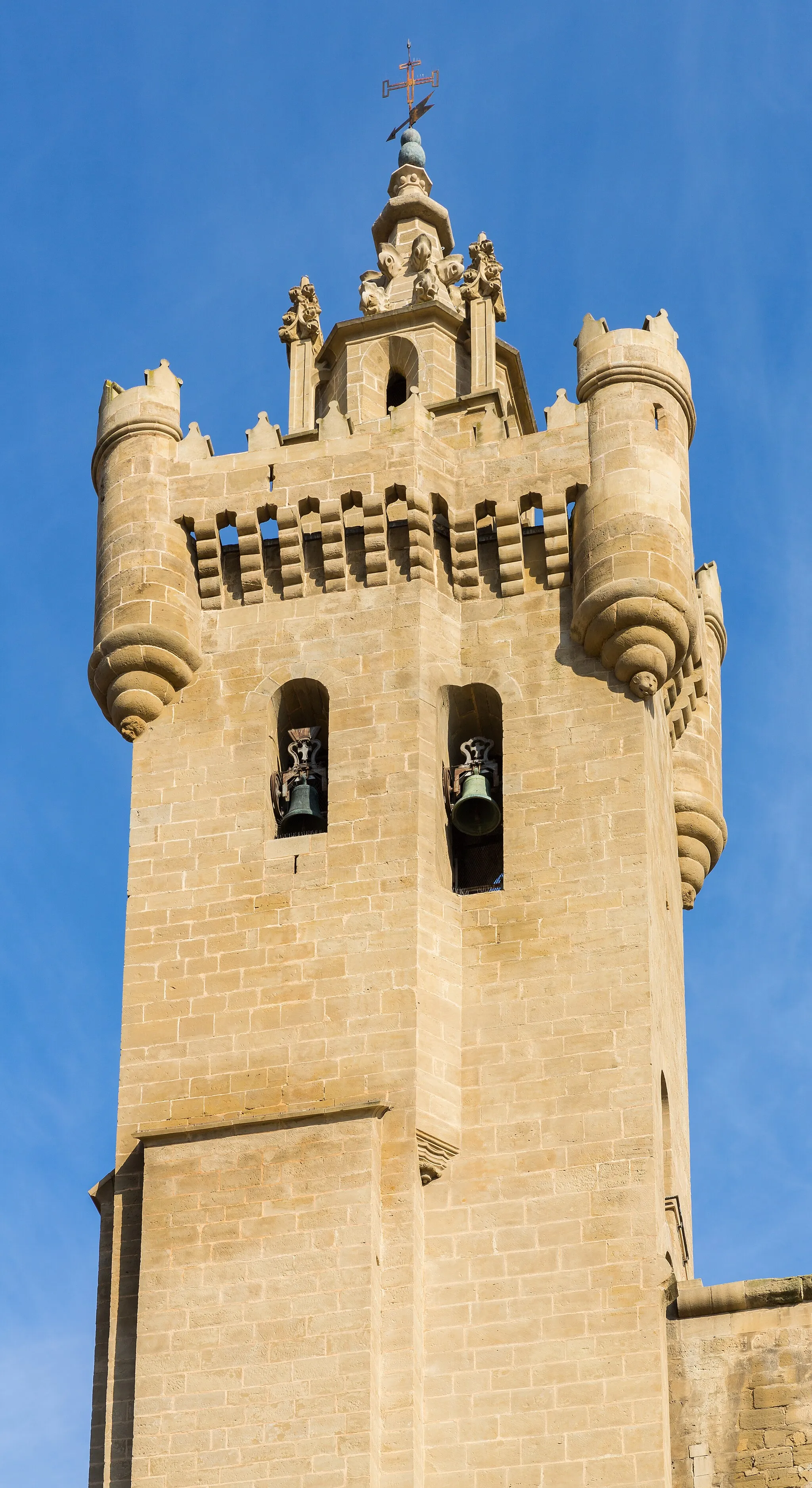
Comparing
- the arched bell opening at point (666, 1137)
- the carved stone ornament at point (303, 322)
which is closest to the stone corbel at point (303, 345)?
the carved stone ornament at point (303, 322)

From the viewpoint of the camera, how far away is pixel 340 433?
33531mm

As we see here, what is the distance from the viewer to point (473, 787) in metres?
31.5

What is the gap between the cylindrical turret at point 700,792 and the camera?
35.5m

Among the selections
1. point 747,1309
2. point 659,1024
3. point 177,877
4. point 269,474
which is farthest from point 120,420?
point 747,1309

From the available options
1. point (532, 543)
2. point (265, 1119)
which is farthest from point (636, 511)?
point (265, 1119)

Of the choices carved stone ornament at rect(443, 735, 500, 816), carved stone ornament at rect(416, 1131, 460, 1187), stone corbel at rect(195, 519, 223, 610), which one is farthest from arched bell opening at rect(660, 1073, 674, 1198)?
stone corbel at rect(195, 519, 223, 610)

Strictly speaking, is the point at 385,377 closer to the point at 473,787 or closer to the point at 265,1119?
the point at 473,787

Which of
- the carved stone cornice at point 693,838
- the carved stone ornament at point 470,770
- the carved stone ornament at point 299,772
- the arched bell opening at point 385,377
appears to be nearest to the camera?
the carved stone ornament at point 470,770

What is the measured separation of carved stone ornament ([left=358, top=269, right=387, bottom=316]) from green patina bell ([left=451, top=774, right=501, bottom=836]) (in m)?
7.12

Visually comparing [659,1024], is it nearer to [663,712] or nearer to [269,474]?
[663,712]

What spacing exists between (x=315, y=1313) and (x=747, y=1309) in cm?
367

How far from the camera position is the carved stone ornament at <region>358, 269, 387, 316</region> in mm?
36719

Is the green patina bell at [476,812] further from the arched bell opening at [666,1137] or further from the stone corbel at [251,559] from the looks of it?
the stone corbel at [251,559]

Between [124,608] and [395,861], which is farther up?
[124,608]
